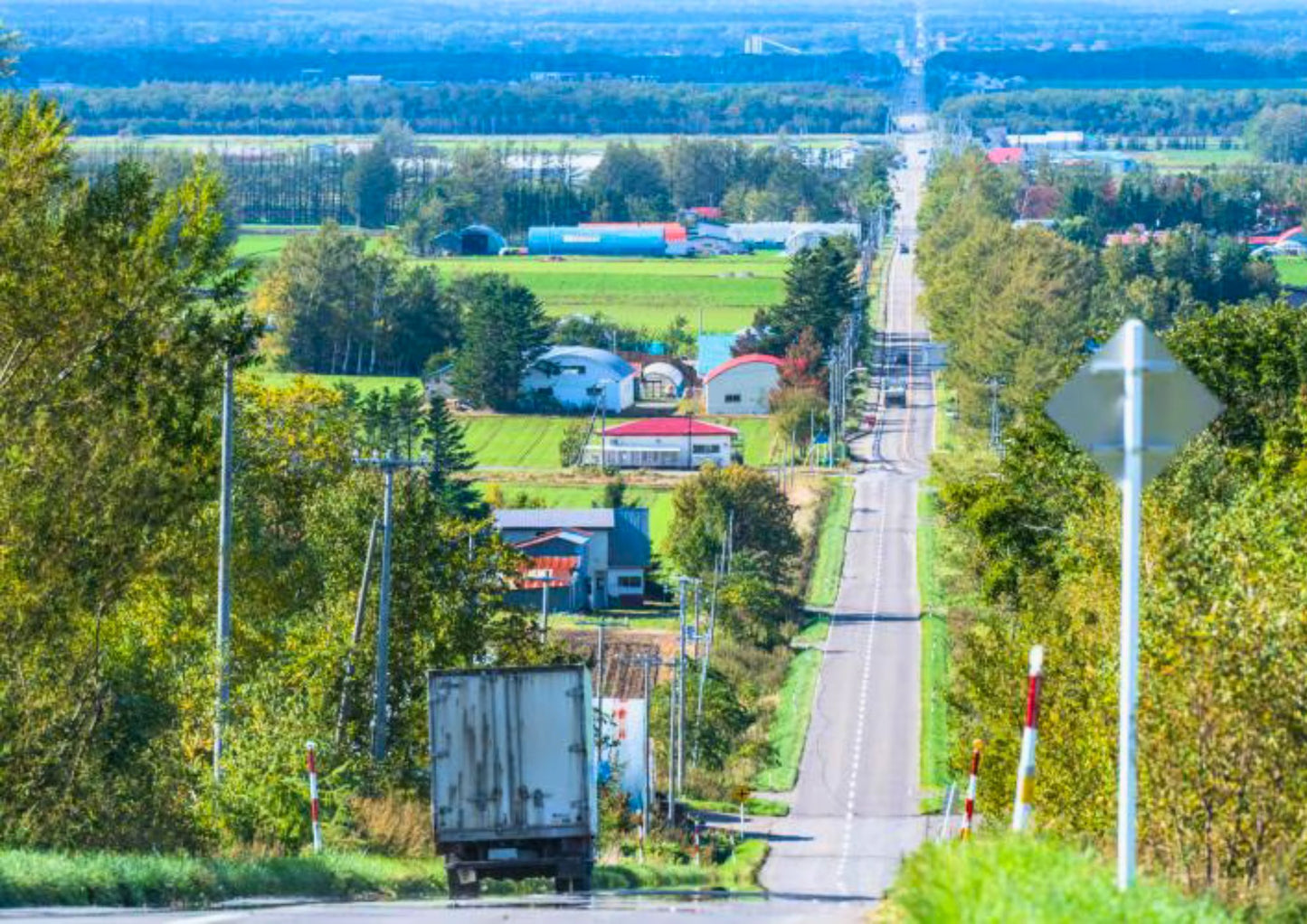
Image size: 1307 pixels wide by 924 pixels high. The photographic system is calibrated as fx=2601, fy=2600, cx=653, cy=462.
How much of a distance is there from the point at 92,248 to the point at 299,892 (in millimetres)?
5801

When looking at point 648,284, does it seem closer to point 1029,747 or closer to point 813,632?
point 813,632

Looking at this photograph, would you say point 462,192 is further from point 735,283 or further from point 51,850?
point 51,850

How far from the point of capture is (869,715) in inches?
1779

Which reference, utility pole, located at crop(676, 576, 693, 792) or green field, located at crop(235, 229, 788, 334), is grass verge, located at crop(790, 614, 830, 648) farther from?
green field, located at crop(235, 229, 788, 334)

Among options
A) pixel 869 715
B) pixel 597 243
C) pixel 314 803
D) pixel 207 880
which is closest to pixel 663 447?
pixel 869 715

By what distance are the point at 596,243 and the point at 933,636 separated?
9600 centimetres

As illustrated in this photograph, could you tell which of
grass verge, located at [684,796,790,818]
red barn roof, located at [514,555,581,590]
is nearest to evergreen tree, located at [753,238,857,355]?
red barn roof, located at [514,555,581,590]

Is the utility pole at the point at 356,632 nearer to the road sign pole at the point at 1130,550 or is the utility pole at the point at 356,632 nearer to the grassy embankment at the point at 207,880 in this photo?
the grassy embankment at the point at 207,880

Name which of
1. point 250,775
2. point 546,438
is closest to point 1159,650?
point 250,775

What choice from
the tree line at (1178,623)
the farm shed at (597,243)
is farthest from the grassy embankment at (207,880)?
the farm shed at (597,243)

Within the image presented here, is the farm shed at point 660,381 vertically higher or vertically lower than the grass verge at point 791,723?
lower

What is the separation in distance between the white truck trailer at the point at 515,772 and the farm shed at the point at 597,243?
420 ft

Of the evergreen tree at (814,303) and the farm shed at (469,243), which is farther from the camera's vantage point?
the farm shed at (469,243)

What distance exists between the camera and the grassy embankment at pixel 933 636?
129 ft
